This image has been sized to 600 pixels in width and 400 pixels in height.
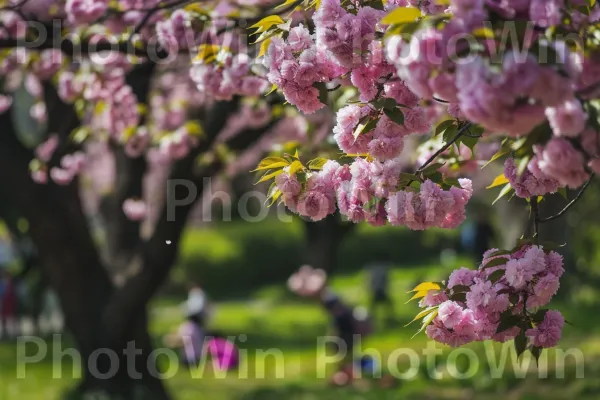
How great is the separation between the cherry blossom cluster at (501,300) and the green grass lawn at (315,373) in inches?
214

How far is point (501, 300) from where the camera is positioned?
12.2 ft

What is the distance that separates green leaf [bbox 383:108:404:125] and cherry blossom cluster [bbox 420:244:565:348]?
0.68 meters

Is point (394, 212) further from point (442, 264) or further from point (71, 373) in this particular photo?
point (442, 264)

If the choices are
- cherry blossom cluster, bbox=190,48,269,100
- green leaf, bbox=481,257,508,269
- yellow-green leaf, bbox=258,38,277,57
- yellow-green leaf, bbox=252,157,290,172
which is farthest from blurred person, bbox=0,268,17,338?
green leaf, bbox=481,257,508,269

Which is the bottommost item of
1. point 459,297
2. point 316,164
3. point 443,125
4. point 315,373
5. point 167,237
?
point 315,373

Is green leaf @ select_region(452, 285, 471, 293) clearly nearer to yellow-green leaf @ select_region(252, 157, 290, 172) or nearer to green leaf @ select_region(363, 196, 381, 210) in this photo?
green leaf @ select_region(363, 196, 381, 210)

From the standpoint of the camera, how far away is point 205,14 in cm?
563

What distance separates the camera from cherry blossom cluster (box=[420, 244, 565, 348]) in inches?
146

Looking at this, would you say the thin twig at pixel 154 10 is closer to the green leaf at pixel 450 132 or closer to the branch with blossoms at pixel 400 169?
the branch with blossoms at pixel 400 169

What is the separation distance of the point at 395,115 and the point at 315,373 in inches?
357

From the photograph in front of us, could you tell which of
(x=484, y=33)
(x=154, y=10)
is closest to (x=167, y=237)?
(x=154, y=10)

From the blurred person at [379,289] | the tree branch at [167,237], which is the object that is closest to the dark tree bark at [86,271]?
the tree branch at [167,237]

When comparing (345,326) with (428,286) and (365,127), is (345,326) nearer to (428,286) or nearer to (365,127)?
(428,286)

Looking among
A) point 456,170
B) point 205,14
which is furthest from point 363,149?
point 205,14
